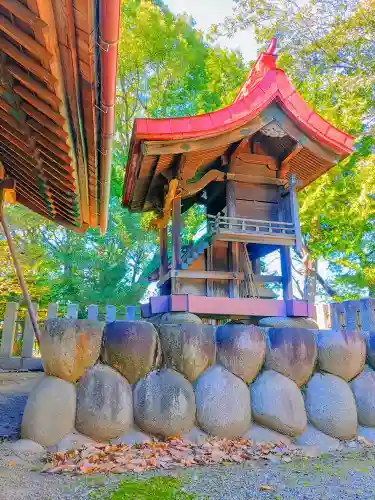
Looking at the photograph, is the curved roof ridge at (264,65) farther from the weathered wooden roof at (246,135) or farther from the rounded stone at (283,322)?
the rounded stone at (283,322)

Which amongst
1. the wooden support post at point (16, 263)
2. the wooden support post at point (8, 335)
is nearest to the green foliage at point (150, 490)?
the wooden support post at point (16, 263)

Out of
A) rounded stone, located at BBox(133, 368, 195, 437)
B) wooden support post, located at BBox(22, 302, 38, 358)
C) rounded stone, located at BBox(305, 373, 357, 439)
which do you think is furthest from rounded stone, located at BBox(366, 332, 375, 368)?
wooden support post, located at BBox(22, 302, 38, 358)

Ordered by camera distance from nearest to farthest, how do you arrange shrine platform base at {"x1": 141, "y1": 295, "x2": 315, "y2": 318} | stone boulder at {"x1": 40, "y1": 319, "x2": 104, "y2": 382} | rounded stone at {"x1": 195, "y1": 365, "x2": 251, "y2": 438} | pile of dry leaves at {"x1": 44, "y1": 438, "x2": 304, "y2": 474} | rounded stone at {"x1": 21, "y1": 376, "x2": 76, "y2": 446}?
1. pile of dry leaves at {"x1": 44, "y1": 438, "x2": 304, "y2": 474}
2. rounded stone at {"x1": 21, "y1": 376, "x2": 76, "y2": 446}
3. stone boulder at {"x1": 40, "y1": 319, "x2": 104, "y2": 382}
4. rounded stone at {"x1": 195, "y1": 365, "x2": 251, "y2": 438}
5. shrine platform base at {"x1": 141, "y1": 295, "x2": 315, "y2": 318}

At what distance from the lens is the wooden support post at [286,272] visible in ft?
18.3

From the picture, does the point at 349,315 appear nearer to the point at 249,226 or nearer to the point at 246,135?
the point at 249,226

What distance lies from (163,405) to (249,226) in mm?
3554

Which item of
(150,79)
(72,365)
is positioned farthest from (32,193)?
(150,79)

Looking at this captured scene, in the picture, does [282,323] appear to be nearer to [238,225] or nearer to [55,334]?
[238,225]

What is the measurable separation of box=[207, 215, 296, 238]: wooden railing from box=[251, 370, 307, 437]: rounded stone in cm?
278

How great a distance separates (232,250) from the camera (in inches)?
229

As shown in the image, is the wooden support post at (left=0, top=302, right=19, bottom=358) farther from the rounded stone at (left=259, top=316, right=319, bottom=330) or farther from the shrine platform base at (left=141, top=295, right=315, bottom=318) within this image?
the rounded stone at (left=259, top=316, right=319, bottom=330)

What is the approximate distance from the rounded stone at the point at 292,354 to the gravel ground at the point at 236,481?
63 cm

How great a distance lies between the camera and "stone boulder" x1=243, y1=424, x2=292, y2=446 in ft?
8.33

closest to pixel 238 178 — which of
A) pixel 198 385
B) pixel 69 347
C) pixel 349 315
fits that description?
pixel 349 315
